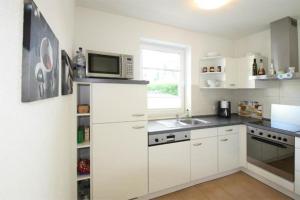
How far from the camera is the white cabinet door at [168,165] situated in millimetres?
1888

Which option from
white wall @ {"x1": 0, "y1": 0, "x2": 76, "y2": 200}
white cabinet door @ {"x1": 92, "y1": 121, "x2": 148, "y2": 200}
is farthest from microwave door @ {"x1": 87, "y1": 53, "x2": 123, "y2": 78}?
white wall @ {"x1": 0, "y1": 0, "x2": 76, "y2": 200}

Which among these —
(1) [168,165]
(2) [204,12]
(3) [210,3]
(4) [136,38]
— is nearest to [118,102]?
(1) [168,165]

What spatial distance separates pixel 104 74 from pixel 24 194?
144 centimetres

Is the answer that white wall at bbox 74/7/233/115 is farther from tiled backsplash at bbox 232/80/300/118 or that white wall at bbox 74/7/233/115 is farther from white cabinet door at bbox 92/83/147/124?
white cabinet door at bbox 92/83/147/124

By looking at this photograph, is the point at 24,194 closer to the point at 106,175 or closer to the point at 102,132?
the point at 102,132

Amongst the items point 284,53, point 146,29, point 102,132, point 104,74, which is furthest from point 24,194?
point 284,53

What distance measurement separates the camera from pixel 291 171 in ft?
6.21

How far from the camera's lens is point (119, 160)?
5.58 ft

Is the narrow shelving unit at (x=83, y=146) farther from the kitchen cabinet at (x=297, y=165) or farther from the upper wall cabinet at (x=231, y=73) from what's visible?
the kitchen cabinet at (x=297, y=165)

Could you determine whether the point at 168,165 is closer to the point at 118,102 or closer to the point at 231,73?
the point at 118,102

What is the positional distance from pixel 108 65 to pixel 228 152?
6.98ft

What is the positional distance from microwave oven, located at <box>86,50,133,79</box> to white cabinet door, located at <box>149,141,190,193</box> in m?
0.95

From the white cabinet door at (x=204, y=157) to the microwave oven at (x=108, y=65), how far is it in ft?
4.17

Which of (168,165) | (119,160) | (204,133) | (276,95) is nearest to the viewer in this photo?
(119,160)
